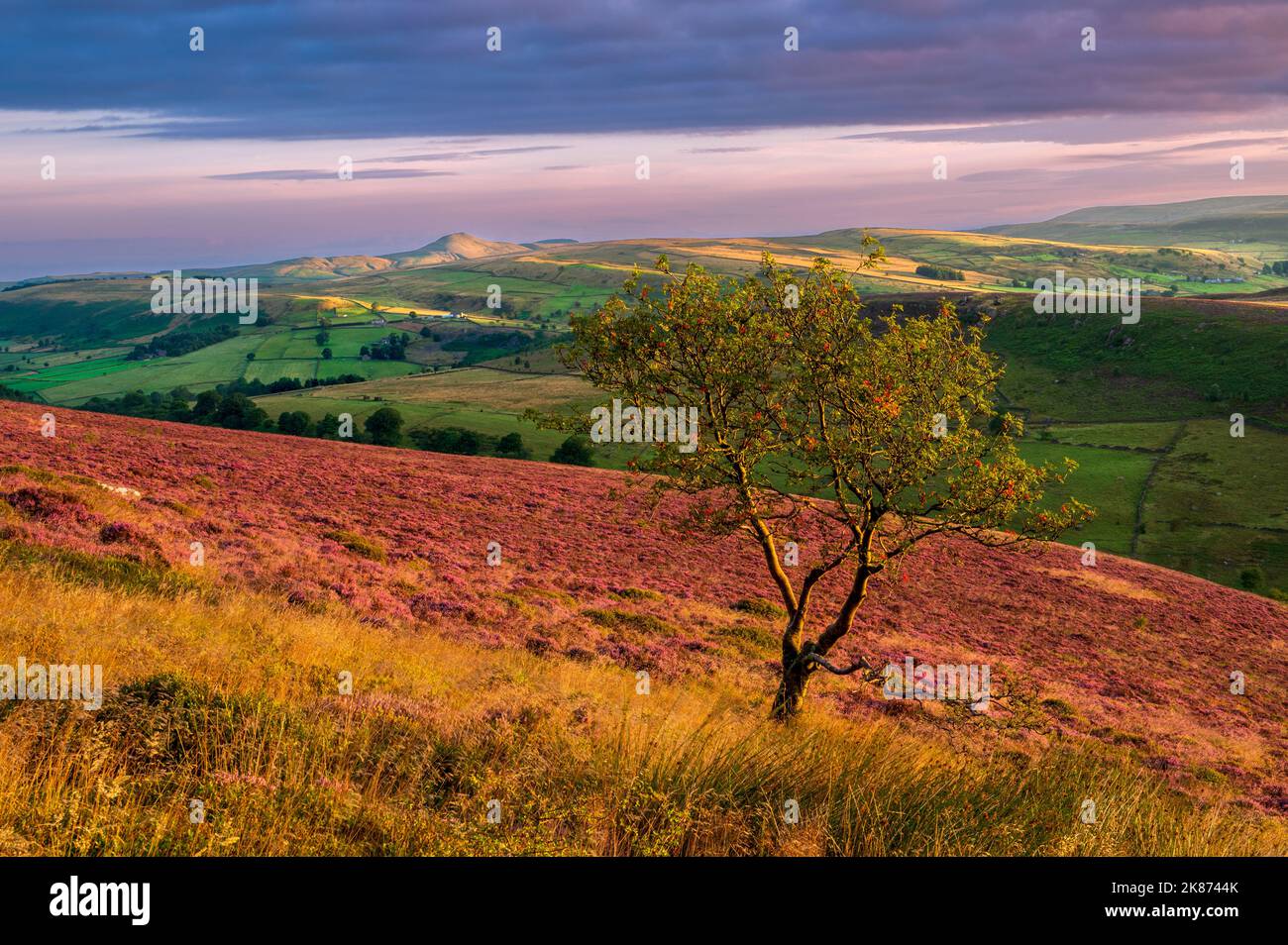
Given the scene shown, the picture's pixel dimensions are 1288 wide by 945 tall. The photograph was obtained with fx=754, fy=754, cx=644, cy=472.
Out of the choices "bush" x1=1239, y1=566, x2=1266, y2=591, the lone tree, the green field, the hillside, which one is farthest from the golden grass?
the green field

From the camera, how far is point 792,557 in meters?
37.2

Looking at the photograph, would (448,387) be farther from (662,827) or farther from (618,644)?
(662,827)

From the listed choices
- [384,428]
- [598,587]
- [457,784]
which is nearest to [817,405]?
[457,784]

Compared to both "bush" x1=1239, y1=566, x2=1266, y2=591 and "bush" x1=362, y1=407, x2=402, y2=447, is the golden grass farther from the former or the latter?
"bush" x1=362, y1=407, x2=402, y2=447

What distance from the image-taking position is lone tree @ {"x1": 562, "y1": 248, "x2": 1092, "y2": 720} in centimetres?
1540

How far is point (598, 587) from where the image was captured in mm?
32469

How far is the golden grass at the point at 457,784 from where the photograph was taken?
18.5ft

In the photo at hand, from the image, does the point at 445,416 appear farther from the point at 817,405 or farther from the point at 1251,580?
the point at 817,405

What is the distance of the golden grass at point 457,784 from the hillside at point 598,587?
304 centimetres

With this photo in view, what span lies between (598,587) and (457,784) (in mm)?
25462

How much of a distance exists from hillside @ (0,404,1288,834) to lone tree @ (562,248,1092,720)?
1810mm

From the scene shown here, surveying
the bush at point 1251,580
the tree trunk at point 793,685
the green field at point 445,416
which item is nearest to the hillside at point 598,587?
the tree trunk at point 793,685

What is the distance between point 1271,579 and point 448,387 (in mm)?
145757

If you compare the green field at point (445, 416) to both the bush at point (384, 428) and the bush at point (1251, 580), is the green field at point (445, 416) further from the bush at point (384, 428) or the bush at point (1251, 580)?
the bush at point (1251, 580)
